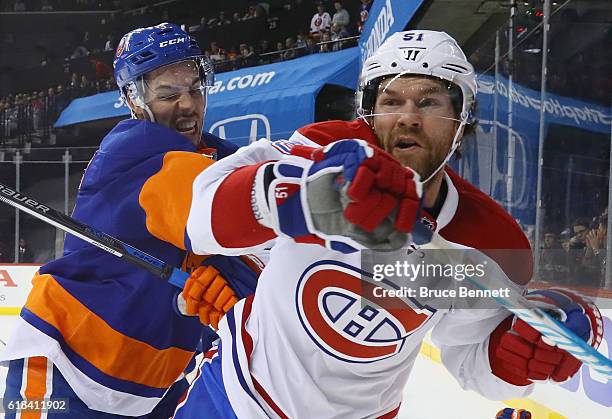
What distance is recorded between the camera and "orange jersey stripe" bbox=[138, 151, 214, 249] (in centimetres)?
116

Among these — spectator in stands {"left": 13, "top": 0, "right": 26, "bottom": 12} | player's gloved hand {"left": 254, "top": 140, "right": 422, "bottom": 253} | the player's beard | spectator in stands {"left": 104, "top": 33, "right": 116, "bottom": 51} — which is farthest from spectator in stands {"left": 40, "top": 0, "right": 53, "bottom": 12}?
player's gloved hand {"left": 254, "top": 140, "right": 422, "bottom": 253}

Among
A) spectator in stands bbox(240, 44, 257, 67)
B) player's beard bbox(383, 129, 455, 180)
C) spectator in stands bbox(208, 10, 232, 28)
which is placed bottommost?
player's beard bbox(383, 129, 455, 180)

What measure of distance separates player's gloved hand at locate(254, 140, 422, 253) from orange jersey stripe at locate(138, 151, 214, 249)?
0.88 ft

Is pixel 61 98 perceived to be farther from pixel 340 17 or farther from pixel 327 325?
pixel 327 325

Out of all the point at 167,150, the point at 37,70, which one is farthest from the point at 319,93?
the point at 167,150

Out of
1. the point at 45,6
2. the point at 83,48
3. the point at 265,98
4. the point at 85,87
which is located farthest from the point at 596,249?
the point at 45,6

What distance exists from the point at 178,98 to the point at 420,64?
732 mm

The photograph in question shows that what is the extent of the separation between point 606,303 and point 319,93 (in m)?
3.14

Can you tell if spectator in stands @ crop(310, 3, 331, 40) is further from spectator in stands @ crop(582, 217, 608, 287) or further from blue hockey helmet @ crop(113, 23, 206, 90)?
blue hockey helmet @ crop(113, 23, 206, 90)

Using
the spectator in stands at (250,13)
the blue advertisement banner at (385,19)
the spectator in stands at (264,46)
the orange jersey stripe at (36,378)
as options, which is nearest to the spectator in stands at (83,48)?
the spectator in stands at (250,13)

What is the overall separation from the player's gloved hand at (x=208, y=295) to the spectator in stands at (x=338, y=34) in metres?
4.23

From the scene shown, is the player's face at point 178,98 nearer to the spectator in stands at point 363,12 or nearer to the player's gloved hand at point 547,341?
the player's gloved hand at point 547,341

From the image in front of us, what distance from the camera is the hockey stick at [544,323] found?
3.63 ft

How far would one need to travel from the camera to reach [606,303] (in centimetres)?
185
